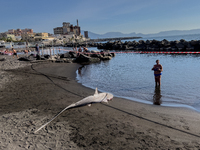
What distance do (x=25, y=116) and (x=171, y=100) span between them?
21.6ft

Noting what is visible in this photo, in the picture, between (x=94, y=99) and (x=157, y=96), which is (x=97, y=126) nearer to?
(x=94, y=99)

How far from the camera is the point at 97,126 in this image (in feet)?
16.2

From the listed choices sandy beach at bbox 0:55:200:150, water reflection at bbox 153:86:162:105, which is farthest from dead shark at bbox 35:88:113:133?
water reflection at bbox 153:86:162:105

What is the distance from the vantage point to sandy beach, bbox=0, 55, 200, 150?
13.1ft

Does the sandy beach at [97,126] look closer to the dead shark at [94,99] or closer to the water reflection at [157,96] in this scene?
the dead shark at [94,99]

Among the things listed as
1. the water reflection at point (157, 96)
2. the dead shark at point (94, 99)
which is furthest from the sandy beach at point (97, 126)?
the water reflection at point (157, 96)

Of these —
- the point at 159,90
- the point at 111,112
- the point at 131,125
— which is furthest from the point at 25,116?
the point at 159,90

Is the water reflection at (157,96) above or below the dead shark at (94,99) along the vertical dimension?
below

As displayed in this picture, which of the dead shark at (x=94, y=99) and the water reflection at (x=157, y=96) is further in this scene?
the water reflection at (x=157, y=96)

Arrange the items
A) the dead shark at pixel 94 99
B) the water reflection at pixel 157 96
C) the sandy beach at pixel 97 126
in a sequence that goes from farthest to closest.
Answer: the water reflection at pixel 157 96
the dead shark at pixel 94 99
the sandy beach at pixel 97 126

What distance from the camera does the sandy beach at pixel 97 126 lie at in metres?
4.01

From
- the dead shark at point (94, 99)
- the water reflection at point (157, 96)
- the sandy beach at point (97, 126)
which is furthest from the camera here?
the water reflection at point (157, 96)

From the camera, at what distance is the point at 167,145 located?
3939 mm

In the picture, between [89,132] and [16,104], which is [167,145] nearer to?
[89,132]
